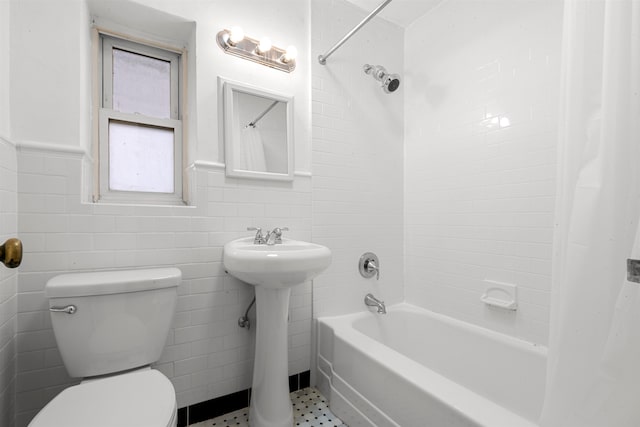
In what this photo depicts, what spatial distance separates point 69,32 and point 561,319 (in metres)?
1.96

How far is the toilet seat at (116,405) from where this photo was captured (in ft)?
2.59

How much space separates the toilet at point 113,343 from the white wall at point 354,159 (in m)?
0.86

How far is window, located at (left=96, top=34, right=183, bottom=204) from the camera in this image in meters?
1.48

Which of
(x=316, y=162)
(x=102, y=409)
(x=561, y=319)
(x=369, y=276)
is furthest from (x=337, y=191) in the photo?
(x=102, y=409)

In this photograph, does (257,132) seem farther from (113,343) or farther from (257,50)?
(113,343)

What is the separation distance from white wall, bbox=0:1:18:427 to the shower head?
164 centimetres

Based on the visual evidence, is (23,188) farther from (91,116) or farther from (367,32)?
(367,32)

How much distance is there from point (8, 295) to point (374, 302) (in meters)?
1.68

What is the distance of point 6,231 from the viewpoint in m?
1.03

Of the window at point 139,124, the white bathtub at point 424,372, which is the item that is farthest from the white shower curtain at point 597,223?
the window at point 139,124

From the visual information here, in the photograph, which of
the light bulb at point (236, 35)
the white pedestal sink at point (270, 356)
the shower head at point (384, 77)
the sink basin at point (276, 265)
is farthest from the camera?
the shower head at point (384, 77)

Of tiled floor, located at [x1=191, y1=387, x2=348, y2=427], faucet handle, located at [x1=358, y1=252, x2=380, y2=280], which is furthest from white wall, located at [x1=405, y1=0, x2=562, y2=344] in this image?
tiled floor, located at [x1=191, y1=387, x2=348, y2=427]

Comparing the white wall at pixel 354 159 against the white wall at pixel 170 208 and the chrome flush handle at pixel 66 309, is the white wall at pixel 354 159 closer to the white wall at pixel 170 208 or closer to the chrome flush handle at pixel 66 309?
the white wall at pixel 170 208

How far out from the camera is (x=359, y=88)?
190cm
